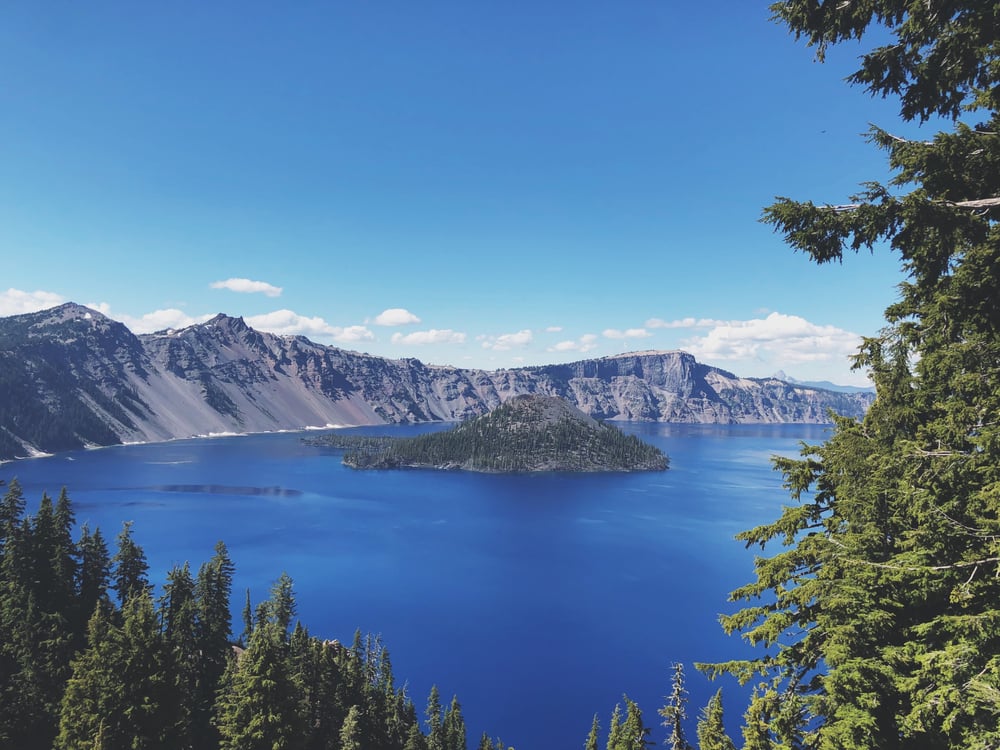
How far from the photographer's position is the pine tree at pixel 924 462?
8.61 m

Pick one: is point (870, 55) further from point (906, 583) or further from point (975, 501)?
point (906, 583)

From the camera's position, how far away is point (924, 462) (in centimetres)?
933

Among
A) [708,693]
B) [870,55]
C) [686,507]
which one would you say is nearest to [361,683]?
[708,693]

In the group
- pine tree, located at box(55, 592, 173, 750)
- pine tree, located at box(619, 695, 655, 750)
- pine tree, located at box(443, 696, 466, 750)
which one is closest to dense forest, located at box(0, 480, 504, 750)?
pine tree, located at box(55, 592, 173, 750)

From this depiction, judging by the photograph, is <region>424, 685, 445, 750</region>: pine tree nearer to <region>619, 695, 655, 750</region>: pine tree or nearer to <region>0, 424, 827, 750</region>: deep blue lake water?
<region>0, 424, 827, 750</region>: deep blue lake water

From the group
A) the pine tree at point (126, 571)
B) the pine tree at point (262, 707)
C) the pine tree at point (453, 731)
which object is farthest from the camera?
the pine tree at point (126, 571)

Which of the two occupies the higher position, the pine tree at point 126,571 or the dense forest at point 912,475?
the dense forest at point 912,475

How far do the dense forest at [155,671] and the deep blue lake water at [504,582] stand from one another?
Result: 15919mm

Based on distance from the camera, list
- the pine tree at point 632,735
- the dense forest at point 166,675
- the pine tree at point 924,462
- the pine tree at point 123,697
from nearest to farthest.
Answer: the pine tree at point 924,462 → the pine tree at point 123,697 → the dense forest at point 166,675 → the pine tree at point 632,735

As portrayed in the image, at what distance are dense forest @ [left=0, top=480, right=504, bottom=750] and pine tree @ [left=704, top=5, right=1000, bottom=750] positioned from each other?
28407 mm

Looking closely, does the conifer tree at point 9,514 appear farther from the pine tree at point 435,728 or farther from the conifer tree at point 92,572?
the pine tree at point 435,728

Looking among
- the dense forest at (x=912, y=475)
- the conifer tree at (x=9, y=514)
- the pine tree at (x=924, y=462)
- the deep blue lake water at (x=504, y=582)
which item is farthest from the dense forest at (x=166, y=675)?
the pine tree at (x=924, y=462)

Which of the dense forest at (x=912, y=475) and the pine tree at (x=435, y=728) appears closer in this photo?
the dense forest at (x=912, y=475)

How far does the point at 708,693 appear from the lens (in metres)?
70.6
